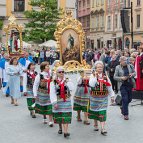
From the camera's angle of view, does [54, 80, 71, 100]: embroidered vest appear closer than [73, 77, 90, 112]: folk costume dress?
Yes

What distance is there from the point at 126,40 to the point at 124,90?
43.3 metres

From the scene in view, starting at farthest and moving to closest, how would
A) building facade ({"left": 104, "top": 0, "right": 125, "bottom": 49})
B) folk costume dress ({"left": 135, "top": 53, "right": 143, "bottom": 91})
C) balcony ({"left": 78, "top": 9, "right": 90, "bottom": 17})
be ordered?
balcony ({"left": 78, "top": 9, "right": 90, "bottom": 17}) < building facade ({"left": 104, "top": 0, "right": 125, "bottom": 49}) < folk costume dress ({"left": 135, "top": 53, "right": 143, "bottom": 91})

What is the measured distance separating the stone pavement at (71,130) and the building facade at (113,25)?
44656 mm

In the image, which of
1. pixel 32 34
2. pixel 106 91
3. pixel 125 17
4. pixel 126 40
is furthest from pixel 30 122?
pixel 126 40

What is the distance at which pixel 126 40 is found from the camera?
5425 cm

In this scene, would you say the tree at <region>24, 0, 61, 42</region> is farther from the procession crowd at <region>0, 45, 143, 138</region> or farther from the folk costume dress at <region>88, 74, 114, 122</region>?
the folk costume dress at <region>88, 74, 114, 122</region>

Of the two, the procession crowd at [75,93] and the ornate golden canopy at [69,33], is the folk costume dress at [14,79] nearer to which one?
the procession crowd at [75,93]

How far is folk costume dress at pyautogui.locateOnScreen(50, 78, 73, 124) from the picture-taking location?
9445 mm

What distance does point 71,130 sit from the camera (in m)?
10.1

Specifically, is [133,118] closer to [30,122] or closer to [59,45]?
[30,122]

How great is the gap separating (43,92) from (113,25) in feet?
165

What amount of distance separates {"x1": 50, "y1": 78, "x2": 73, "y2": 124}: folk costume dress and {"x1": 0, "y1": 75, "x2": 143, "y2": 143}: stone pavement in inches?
15.6

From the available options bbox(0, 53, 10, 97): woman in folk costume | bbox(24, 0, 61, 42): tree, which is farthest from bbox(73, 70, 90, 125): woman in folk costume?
bbox(24, 0, 61, 42): tree

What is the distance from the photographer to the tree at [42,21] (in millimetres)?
43062
